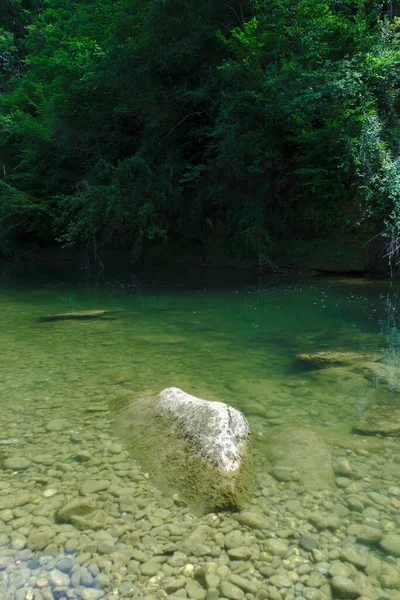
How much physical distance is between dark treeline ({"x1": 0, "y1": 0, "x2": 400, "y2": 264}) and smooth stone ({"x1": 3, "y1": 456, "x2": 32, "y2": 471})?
438 inches

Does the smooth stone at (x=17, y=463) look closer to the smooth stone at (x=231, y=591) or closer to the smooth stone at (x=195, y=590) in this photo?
the smooth stone at (x=195, y=590)

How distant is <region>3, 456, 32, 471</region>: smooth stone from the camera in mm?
3154

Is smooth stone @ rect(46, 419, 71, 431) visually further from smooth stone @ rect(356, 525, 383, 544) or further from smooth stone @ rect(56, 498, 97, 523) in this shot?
smooth stone @ rect(356, 525, 383, 544)

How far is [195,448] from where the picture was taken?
309 centimetres

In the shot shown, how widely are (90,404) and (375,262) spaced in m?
12.2

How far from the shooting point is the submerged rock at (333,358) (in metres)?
5.43

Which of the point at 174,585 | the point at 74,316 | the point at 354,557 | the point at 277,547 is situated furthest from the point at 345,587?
the point at 74,316

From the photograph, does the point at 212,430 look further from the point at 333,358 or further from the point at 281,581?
the point at 333,358

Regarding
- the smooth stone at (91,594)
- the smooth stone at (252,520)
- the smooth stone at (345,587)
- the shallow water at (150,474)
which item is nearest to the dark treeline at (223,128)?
the shallow water at (150,474)

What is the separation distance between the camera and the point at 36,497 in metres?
2.82

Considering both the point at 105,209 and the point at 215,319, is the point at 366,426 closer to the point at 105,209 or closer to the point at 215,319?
the point at 215,319

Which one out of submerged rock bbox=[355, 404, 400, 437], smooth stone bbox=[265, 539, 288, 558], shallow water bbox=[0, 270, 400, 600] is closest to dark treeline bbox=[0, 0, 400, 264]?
shallow water bbox=[0, 270, 400, 600]

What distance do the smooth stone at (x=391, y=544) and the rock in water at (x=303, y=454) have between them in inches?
20.4

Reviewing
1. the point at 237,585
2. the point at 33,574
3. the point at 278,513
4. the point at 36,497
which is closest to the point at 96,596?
the point at 33,574
